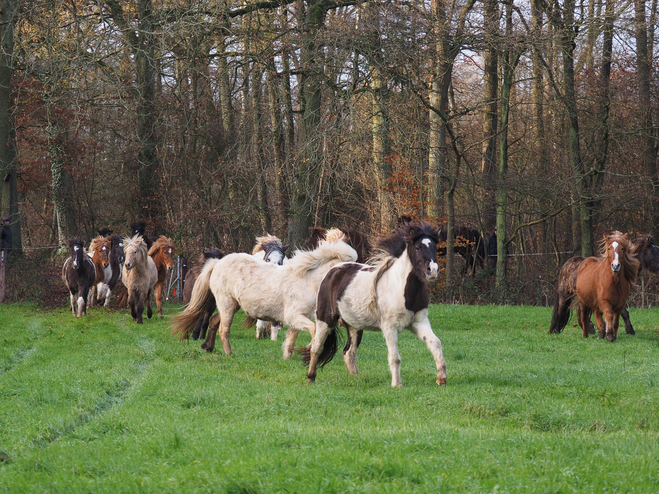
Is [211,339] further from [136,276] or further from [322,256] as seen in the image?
[136,276]

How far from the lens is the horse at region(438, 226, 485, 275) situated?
26723 millimetres

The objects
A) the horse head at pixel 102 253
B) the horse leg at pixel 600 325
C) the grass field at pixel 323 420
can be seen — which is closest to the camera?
the grass field at pixel 323 420

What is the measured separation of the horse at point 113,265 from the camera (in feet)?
67.7

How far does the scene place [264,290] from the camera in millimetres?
11727

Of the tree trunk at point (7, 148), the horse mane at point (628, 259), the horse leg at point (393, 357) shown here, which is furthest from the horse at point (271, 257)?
the tree trunk at point (7, 148)

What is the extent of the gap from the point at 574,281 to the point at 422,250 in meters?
8.09

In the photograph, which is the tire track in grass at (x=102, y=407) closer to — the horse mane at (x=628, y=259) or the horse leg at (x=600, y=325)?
the horse leg at (x=600, y=325)

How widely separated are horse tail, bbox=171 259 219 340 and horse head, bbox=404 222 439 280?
4.77 m

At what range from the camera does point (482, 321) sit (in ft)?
62.3

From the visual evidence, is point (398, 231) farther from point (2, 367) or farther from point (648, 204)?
point (648, 204)

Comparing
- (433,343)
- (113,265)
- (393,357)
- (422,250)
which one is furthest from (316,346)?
(113,265)

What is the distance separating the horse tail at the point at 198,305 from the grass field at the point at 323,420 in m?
0.34

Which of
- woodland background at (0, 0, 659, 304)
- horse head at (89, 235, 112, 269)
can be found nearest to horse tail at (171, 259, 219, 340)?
woodland background at (0, 0, 659, 304)

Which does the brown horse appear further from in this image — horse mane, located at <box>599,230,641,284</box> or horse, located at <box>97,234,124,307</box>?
horse, located at <box>97,234,124,307</box>
